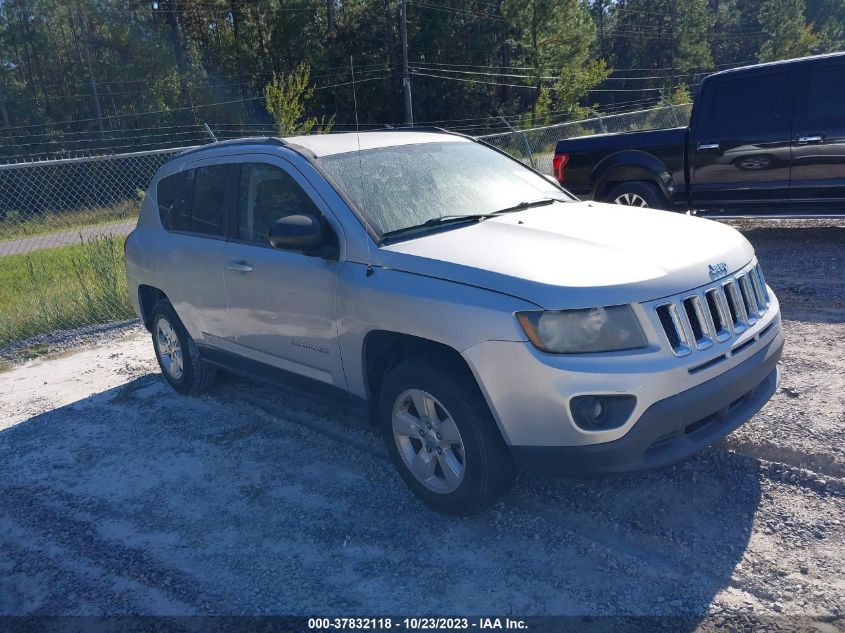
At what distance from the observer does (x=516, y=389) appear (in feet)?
10.8

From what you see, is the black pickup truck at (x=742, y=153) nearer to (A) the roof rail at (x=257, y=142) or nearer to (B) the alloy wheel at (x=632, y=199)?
(B) the alloy wheel at (x=632, y=199)

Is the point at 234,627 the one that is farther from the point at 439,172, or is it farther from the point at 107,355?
the point at 107,355

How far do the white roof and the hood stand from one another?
953 millimetres

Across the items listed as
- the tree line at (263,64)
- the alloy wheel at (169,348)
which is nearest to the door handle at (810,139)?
the alloy wheel at (169,348)

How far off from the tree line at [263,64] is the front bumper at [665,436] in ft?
110

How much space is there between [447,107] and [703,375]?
161 ft

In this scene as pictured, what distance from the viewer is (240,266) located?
15.7 ft

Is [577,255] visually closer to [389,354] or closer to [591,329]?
[591,329]

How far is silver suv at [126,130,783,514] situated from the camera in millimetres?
3258

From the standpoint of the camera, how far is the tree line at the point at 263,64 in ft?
139

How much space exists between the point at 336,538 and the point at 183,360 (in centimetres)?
269

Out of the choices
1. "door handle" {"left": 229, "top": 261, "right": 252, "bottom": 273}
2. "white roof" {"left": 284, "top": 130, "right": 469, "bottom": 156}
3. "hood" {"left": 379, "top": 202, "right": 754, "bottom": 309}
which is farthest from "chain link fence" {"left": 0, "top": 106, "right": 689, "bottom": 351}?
"hood" {"left": 379, "top": 202, "right": 754, "bottom": 309}

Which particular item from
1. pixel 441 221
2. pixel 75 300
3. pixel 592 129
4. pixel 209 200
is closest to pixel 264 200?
pixel 209 200

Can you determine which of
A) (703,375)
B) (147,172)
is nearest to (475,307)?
(703,375)
